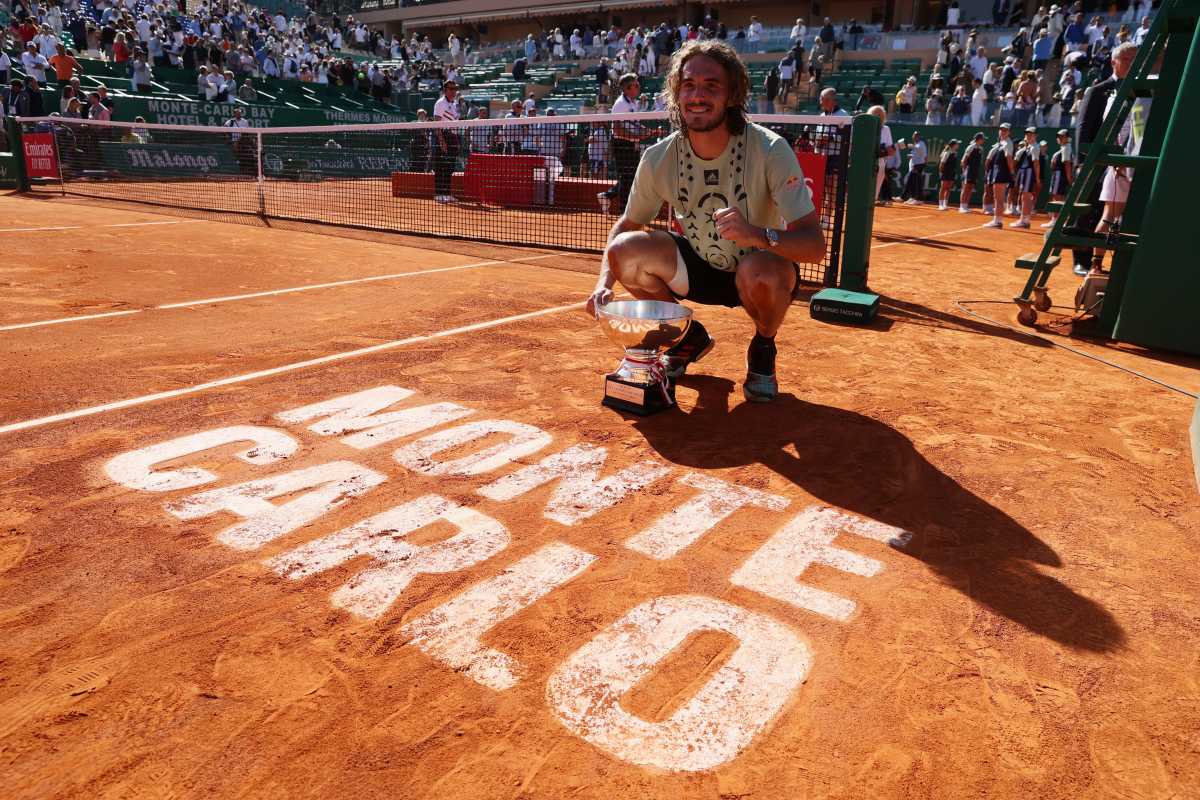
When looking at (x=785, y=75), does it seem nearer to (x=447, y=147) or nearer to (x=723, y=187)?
(x=447, y=147)

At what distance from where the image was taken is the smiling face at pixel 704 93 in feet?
12.6

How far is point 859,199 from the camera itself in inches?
293

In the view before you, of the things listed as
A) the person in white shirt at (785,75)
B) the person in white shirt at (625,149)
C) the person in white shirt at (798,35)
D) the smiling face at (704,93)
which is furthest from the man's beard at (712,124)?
the person in white shirt at (798,35)

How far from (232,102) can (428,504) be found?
88.4 feet

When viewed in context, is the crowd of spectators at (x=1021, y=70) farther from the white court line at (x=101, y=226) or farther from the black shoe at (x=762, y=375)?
the black shoe at (x=762, y=375)

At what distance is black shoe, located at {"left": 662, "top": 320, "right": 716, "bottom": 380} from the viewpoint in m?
4.69

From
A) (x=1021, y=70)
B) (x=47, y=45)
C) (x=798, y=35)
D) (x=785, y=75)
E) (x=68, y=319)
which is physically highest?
(x=798, y=35)

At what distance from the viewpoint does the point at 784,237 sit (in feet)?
12.3

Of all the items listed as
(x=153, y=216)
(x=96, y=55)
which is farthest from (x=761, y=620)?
(x=96, y=55)

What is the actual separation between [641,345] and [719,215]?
75cm

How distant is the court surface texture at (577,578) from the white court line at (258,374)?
1.5 inches

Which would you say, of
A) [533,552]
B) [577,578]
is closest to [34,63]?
[533,552]

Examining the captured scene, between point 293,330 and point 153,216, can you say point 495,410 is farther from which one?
point 153,216

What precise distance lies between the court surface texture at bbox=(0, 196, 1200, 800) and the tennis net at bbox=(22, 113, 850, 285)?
446 cm
